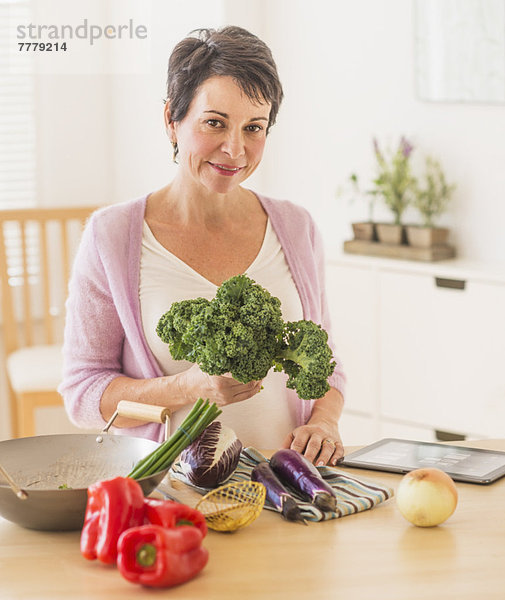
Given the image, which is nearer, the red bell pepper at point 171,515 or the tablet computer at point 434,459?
the red bell pepper at point 171,515

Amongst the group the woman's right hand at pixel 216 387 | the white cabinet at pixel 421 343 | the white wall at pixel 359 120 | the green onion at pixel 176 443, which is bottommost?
the white cabinet at pixel 421 343

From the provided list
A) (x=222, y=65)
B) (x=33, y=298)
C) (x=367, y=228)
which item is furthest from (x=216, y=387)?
(x=33, y=298)

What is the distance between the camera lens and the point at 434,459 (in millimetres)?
1805

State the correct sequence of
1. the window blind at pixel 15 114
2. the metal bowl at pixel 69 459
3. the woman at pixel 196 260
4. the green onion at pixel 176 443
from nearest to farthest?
the green onion at pixel 176 443 → the metal bowl at pixel 69 459 → the woman at pixel 196 260 → the window blind at pixel 15 114

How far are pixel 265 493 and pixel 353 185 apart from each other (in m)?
2.54

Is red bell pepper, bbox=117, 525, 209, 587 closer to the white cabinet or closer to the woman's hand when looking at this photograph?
the woman's hand

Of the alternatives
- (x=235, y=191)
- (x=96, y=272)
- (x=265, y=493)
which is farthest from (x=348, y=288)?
(x=265, y=493)

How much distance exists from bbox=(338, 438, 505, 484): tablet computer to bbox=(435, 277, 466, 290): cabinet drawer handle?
1447 millimetres

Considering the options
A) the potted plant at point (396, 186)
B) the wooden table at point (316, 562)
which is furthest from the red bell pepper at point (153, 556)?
the potted plant at point (396, 186)

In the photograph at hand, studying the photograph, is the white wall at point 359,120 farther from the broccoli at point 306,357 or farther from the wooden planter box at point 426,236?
the broccoli at point 306,357

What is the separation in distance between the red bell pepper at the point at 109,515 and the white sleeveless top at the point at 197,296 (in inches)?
26.6

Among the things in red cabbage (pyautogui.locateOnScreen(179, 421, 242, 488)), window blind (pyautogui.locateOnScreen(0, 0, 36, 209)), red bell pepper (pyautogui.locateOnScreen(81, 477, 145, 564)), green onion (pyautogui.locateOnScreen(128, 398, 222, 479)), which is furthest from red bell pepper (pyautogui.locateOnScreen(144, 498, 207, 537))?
window blind (pyautogui.locateOnScreen(0, 0, 36, 209))

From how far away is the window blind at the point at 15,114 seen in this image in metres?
4.05

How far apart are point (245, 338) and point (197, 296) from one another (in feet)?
1.83
